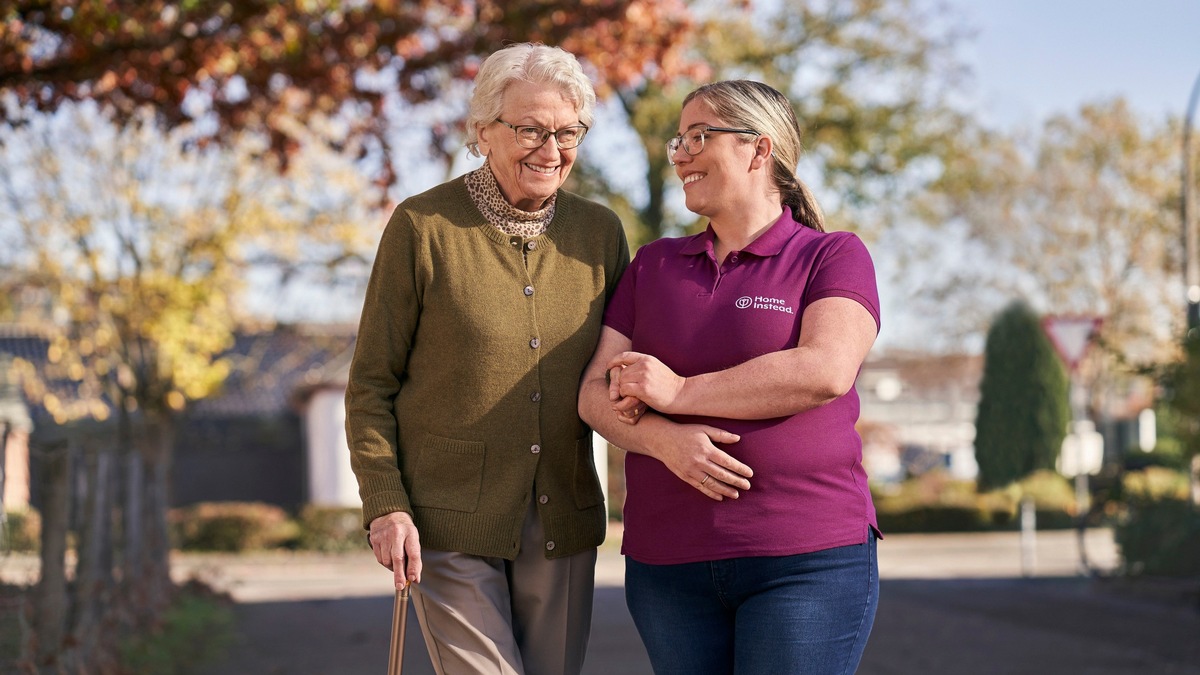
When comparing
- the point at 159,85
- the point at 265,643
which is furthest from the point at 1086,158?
the point at 159,85

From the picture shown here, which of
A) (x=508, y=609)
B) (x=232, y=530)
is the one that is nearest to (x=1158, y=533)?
(x=508, y=609)

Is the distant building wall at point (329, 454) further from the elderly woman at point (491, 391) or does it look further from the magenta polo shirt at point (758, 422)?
the magenta polo shirt at point (758, 422)

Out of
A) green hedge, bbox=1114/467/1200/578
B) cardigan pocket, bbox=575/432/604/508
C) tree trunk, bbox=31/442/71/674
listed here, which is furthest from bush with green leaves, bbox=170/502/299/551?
cardigan pocket, bbox=575/432/604/508

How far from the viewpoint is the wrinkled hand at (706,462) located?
115 inches

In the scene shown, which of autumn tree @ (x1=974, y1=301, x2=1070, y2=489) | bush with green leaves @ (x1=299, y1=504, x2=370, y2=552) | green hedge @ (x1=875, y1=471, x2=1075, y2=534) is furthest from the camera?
autumn tree @ (x1=974, y1=301, x2=1070, y2=489)

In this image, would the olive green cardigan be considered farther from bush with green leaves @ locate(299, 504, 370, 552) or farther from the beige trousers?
bush with green leaves @ locate(299, 504, 370, 552)

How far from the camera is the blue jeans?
2.90 meters

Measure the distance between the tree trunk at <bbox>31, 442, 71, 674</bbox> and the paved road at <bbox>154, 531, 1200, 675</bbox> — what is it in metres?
2.45

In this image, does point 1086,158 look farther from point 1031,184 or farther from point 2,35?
point 2,35

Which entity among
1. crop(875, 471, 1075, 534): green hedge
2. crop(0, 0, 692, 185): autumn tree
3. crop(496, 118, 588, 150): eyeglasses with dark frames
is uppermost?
crop(0, 0, 692, 185): autumn tree

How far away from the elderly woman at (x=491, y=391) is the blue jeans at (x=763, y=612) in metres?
0.34

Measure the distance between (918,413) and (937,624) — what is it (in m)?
60.2

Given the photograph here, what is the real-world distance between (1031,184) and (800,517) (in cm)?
3308

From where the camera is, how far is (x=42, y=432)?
6.78m
